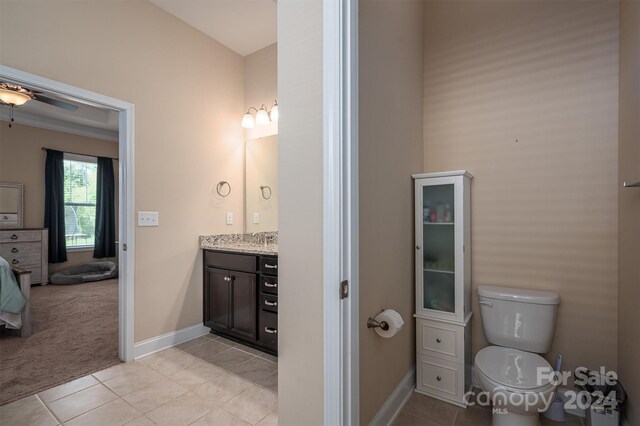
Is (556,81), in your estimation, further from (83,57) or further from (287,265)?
(83,57)

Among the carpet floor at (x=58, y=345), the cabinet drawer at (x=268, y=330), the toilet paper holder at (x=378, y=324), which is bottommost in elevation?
the carpet floor at (x=58, y=345)

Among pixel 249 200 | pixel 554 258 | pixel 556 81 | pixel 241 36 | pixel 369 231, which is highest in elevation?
pixel 241 36

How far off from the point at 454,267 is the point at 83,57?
3.01 metres

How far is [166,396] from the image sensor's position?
1.92m

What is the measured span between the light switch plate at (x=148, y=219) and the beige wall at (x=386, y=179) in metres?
2.04

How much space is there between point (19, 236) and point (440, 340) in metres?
6.33

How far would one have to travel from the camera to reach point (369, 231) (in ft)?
4.64

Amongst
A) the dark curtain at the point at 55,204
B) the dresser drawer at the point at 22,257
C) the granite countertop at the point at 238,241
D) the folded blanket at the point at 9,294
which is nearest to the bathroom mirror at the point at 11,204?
the dark curtain at the point at 55,204

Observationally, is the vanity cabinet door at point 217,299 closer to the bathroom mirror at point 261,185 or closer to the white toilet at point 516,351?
the bathroom mirror at point 261,185

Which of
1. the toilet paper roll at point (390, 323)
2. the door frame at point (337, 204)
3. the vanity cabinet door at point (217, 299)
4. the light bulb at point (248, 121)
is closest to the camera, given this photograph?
the door frame at point (337, 204)

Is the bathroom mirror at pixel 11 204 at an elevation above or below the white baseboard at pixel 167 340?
above

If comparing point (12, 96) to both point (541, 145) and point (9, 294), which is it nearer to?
point (9, 294)

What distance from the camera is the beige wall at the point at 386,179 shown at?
1375 millimetres

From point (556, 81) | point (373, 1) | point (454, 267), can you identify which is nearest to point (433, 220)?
point (454, 267)
